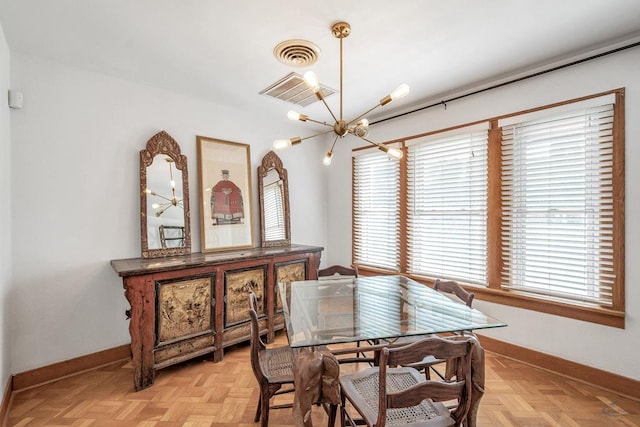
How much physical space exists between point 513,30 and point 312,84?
1.55m

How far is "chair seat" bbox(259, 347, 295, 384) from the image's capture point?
1.77 metres

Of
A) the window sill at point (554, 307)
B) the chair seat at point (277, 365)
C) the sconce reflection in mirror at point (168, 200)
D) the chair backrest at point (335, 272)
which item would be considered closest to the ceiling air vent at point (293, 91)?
the sconce reflection in mirror at point (168, 200)

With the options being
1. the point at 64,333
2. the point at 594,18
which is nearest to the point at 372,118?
the point at 594,18

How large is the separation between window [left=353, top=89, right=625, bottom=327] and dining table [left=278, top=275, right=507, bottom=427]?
34.8 inches

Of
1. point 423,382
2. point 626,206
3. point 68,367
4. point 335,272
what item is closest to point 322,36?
point 335,272

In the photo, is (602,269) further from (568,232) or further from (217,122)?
(217,122)

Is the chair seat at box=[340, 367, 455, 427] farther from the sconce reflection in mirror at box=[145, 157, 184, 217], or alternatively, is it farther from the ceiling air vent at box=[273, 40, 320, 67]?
the sconce reflection in mirror at box=[145, 157, 184, 217]

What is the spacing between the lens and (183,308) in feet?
8.62

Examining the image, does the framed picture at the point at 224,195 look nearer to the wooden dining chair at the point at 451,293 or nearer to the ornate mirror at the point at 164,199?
the ornate mirror at the point at 164,199

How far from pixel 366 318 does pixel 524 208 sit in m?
1.91

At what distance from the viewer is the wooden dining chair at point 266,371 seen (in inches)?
68.0

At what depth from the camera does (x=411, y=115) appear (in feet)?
11.8

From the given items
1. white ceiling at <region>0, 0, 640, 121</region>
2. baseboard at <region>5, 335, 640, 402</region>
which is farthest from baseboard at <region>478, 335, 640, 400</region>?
white ceiling at <region>0, 0, 640, 121</region>

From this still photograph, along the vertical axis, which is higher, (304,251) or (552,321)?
(304,251)
